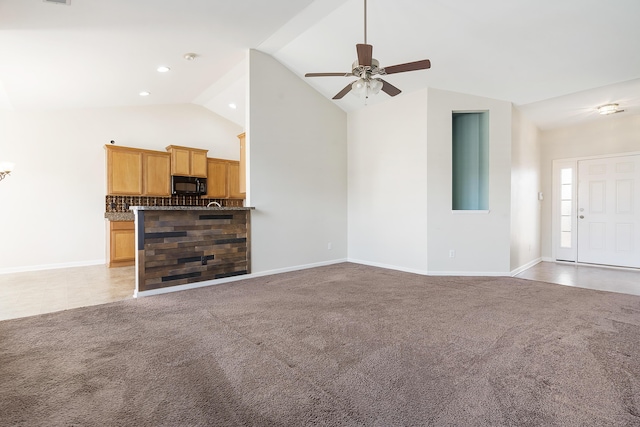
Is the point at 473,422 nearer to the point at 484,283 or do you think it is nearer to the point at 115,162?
the point at 484,283

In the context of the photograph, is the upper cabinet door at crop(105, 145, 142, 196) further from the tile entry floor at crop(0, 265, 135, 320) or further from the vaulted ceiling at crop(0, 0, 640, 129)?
the tile entry floor at crop(0, 265, 135, 320)

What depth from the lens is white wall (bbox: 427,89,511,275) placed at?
4777mm

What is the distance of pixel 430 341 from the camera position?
2410mm

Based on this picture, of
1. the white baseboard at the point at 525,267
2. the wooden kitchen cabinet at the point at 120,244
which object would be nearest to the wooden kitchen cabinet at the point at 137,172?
the wooden kitchen cabinet at the point at 120,244

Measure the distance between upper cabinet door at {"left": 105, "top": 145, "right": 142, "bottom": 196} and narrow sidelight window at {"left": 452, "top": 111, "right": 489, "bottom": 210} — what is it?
610 centimetres

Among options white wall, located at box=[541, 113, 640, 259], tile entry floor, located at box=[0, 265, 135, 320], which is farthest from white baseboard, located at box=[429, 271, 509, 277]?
tile entry floor, located at box=[0, 265, 135, 320]

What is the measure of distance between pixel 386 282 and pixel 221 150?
212 inches

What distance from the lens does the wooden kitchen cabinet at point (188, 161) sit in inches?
263

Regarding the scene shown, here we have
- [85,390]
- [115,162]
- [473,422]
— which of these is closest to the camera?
[473,422]

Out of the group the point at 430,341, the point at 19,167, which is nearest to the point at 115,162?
the point at 19,167

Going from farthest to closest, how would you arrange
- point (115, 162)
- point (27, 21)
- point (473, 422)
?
point (115, 162)
point (27, 21)
point (473, 422)

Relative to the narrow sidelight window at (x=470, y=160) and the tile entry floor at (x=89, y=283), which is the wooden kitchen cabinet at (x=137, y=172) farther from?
the narrow sidelight window at (x=470, y=160)

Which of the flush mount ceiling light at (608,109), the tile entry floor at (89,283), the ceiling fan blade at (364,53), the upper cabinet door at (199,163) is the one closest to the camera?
the ceiling fan blade at (364,53)

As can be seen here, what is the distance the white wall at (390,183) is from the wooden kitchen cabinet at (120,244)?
14.1ft
